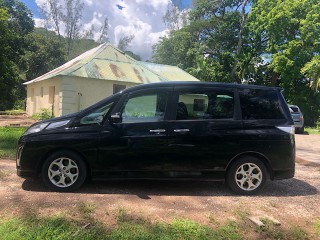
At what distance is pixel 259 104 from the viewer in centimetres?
539

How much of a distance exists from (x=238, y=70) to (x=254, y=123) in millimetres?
27546

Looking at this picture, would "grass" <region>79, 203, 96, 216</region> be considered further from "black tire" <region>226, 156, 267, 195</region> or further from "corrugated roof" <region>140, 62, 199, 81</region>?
"corrugated roof" <region>140, 62, 199, 81</region>

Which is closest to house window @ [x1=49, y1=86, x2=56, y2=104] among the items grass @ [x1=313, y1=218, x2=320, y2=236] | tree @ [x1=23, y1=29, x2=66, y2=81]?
tree @ [x1=23, y1=29, x2=66, y2=81]

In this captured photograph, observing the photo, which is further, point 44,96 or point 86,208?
point 44,96

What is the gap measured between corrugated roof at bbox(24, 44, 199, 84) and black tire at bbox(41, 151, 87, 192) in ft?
43.4

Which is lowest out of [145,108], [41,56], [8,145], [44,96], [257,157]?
[8,145]

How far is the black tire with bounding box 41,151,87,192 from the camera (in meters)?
5.03

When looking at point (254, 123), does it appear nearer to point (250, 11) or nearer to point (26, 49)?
point (250, 11)

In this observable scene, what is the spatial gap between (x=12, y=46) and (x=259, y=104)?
34.1 metres

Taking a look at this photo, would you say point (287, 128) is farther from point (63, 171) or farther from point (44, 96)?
point (44, 96)

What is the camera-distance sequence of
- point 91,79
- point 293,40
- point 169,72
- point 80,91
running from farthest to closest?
point 293,40, point 169,72, point 91,79, point 80,91

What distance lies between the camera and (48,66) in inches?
1487

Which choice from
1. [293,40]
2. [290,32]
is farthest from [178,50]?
[293,40]

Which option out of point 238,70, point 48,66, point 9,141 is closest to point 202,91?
point 9,141
